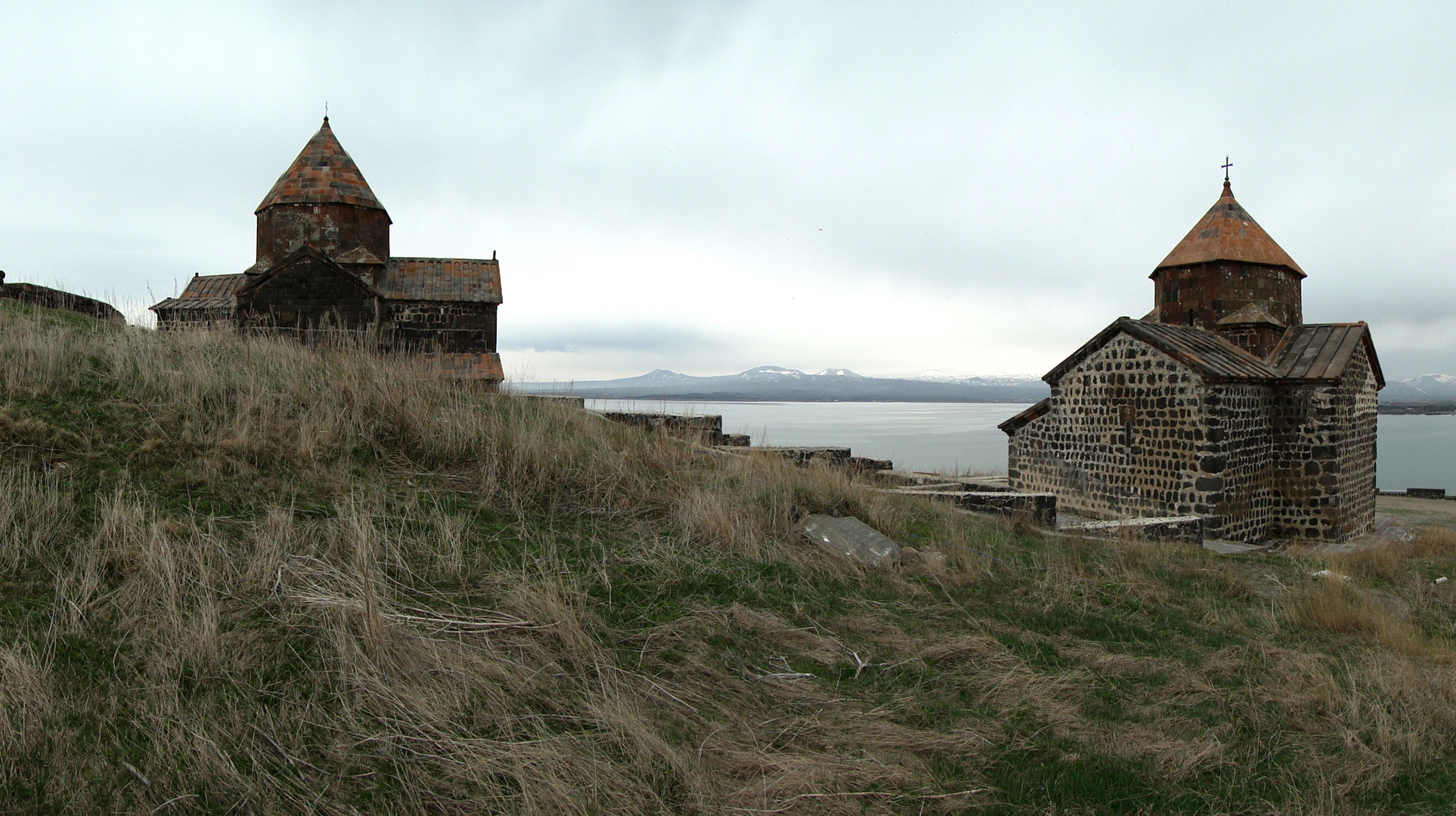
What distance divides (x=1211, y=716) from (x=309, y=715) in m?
4.37

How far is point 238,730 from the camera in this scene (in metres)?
2.97

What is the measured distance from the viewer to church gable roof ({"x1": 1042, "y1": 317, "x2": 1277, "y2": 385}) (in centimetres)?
1357

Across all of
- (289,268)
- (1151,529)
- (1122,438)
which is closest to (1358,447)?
(1122,438)

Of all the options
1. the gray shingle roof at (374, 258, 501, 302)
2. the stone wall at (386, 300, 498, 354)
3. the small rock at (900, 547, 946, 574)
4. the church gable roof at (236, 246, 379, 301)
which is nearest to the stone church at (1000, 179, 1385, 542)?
the small rock at (900, 547, 946, 574)

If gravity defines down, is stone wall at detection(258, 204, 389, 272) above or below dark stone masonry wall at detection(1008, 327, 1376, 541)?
above

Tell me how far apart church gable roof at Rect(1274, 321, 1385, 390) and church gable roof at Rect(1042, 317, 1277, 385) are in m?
0.48

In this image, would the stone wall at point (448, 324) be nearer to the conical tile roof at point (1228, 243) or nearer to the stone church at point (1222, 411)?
the stone church at point (1222, 411)

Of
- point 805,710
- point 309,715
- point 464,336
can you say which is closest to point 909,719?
point 805,710

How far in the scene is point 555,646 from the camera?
12.8ft

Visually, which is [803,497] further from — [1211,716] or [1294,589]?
[1294,589]

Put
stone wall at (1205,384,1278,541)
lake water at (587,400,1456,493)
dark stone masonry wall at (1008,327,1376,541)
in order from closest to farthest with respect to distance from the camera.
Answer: stone wall at (1205,384,1278,541) → dark stone masonry wall at (1008,327,1376,541) → lake water at (587,400,1456,493)

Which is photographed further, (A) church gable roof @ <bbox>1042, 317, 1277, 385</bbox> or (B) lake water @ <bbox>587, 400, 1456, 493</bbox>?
(B) lake water @ <bbox>587, 400, 1456, 493</bbox>

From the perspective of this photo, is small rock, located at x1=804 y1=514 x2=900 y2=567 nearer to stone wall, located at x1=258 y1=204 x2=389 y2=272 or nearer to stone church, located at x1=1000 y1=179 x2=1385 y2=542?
stone church, located at x1=1000 y1=179 x2=1385 y2=542

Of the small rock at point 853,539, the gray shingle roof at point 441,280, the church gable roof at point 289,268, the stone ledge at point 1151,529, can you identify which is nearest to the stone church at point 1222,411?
the stone ledge at point 1151,529
